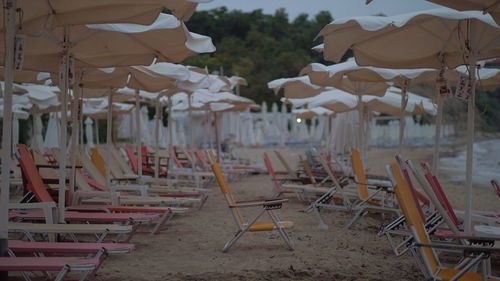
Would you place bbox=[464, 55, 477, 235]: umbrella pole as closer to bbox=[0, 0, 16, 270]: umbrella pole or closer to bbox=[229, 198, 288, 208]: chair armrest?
bbox=[229, 198, 288, 208]: chair armrest

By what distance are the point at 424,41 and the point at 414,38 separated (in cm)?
16

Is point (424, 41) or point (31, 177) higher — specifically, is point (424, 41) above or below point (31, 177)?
above

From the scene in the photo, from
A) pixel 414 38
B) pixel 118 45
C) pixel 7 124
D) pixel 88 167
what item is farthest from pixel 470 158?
pixel 88 167

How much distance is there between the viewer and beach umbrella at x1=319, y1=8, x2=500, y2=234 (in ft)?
15.6

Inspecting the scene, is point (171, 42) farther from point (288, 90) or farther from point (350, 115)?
point (350, 115)

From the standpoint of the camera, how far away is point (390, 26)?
5.16 m

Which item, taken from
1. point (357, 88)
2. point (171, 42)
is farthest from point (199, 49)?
point (357, 88)

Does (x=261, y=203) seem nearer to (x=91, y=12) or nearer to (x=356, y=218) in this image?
(x=356, y=218)

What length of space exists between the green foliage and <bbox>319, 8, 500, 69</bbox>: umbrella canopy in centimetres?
3658

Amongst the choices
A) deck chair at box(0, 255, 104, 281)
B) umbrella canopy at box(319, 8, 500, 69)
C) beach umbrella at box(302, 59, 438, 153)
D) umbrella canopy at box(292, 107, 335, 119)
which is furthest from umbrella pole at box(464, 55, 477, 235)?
umbrella canopy at box(292, 107, 335, 119)

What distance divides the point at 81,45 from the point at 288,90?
5278 millimetres

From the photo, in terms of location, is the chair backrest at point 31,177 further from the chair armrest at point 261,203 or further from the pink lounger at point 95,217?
the chair armrest at point 261,203

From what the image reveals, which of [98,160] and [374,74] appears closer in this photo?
[374,74]

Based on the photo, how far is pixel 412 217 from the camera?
3.40 m
